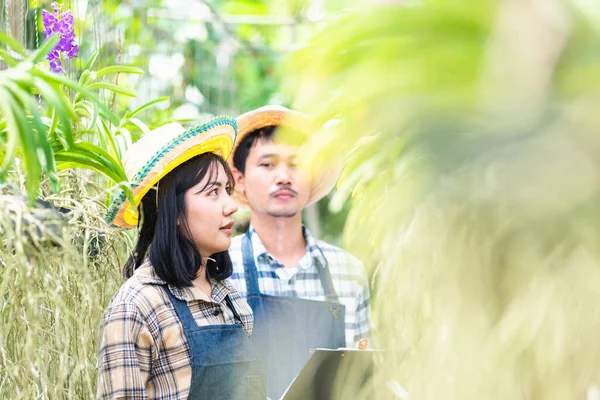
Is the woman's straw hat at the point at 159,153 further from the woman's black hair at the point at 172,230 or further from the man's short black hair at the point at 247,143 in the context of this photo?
the man's short black hair at the point at 247,143

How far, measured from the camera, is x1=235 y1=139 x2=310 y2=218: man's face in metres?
2.20

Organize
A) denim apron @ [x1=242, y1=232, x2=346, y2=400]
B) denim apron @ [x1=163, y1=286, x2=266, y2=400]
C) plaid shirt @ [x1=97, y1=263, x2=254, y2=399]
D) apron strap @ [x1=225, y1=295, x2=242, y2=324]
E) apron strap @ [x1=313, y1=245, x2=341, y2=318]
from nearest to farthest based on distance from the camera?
plaid shirt @ [x1=97, y1=263, x2=254, y2=399] → denim apron @ [x1=163, y1=286, x2=266, y2=400] → apron strap @ [x1=225, y1=295, x2=242, y2=324] → denim apron @ [x1=242, y1=232, x2=346, y2=400] → apron strap @ [x1=313, y1=245, x2=341, y2=318]

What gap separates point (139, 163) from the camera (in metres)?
1.62

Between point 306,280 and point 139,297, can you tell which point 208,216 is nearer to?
point 139,297

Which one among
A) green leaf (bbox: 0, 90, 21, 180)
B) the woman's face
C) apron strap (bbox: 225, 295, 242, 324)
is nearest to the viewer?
green leaf (bbox: 0, 90, 21, 180)

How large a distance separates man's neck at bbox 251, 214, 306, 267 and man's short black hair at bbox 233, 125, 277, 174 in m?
0.18

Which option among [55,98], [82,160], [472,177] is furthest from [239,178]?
[472,177]

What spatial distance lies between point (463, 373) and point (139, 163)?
1.10 m

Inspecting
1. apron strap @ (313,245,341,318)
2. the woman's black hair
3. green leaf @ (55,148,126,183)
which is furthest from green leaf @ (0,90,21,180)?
apron strap @ (313,245,341,318)

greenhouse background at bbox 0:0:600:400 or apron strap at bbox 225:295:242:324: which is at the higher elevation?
apron strap at bbox 225:295:242:324

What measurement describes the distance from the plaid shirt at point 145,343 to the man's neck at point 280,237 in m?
0.65

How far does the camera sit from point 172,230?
1.63 m

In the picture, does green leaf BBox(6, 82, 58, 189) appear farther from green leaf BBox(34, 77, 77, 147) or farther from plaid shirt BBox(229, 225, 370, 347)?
plaid shirt BBox(229, 225, 370, 347)

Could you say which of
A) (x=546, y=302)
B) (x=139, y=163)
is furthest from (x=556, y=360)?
(x=139, y=163)
